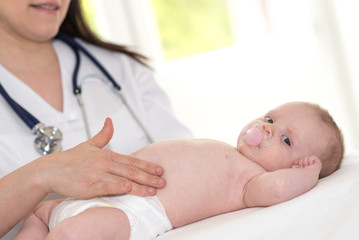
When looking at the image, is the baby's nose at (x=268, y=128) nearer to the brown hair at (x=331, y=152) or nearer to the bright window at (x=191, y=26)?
the brown hair at (x=331, y=152)

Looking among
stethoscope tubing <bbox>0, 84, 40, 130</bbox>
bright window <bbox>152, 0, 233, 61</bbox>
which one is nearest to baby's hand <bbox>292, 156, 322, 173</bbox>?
stethoscope tubing <bbox>0, 84, 40, 130</bbox>

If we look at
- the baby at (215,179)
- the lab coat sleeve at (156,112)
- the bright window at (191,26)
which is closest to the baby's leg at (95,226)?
the baby at (215,179)

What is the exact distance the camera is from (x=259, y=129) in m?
1.19

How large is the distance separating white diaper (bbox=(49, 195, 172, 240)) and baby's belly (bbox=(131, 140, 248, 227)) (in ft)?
0.09

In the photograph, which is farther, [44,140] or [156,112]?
[156,112]

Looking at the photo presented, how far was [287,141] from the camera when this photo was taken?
1.20 metres

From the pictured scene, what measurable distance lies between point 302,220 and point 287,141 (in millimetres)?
313

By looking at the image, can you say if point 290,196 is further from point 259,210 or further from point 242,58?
point 242,58

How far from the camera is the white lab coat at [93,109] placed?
1.33 meters

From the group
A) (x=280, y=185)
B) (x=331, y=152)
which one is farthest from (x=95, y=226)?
(x=331, y=152)

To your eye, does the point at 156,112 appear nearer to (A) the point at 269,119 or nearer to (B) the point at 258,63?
(A) the point at 269,119

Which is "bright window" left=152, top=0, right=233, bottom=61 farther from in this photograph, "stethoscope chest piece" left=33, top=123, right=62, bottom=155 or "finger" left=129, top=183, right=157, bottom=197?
"finger" left=129, top=183, right=157, bottom=197

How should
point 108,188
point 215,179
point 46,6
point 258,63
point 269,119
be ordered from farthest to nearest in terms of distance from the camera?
point 258,63, point 46,6, point 269,119, point 215,179, point 108,188

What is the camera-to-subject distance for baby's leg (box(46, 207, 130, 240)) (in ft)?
2.98
